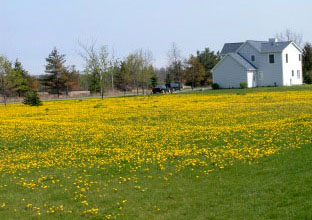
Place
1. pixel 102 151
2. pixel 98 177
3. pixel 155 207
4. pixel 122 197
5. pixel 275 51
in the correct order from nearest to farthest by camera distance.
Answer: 1. pixel 155 207
2. pixel 122 197
3. pixel 98 177
4. pixel 102 151
5. pixel 275 51

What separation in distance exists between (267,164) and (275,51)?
6666cm

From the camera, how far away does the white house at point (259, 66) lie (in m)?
75.4

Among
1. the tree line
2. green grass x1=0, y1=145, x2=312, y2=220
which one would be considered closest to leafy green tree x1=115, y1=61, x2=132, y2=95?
the tree line

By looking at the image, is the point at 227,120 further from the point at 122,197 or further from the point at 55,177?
the point at 122,197

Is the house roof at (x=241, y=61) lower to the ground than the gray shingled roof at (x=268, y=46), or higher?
lower

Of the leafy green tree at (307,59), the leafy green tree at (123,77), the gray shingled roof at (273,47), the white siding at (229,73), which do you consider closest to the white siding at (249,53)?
the gray shingled roof at (273,47)

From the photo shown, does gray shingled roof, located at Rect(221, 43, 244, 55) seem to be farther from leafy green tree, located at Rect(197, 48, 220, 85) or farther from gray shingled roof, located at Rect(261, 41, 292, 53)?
leafy green tree, located at Rect(197, 48, 220, 85)

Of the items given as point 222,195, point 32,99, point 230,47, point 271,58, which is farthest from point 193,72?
point 222,195

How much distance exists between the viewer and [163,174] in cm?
1189

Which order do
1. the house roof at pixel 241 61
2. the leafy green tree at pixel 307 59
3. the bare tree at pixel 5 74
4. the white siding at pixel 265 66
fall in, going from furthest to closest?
the leafy green tree at pixel 307 59 → the white siding at pixel 265 66 → the house roof at pixel 241 61 → the bare tree at pixel 5 74

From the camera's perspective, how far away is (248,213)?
8203mm

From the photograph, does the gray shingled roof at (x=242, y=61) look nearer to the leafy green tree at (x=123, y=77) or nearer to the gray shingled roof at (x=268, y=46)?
the gray shingled roof at (x=268, y=46)

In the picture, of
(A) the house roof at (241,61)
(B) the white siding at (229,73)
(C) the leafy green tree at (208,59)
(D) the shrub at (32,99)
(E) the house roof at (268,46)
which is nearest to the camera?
(D) the shrub at (32,99)

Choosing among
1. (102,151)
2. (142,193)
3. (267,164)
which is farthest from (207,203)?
(102,151)
